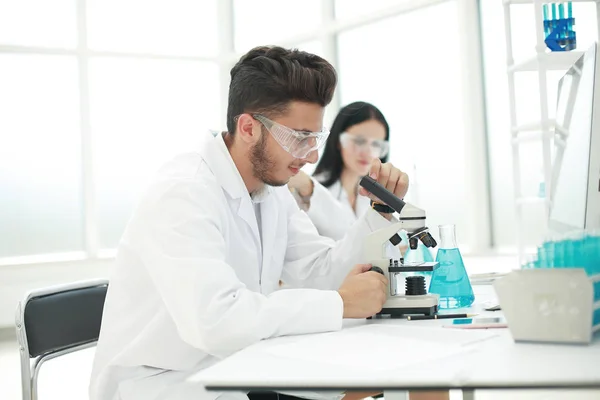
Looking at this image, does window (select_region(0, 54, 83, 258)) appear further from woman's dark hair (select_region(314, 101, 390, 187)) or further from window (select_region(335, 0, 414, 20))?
woman's dark hair (select_region(314, 101, 390, 187))

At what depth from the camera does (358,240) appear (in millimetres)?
1819

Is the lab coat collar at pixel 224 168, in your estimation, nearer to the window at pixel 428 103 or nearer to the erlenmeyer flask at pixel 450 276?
the erlenmeyer flask at pixel 450 276

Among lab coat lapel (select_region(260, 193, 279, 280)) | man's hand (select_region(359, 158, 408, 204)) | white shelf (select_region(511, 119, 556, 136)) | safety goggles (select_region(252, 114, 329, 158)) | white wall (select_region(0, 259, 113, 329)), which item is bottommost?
white wall (select_region(0, 259, 113, 329))

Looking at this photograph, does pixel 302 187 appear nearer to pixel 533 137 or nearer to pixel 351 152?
pixel 351 152

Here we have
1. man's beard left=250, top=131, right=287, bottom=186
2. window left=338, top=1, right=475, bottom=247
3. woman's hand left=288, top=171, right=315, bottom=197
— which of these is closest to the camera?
man's beard left=250, top=131, right=287, bottom=186

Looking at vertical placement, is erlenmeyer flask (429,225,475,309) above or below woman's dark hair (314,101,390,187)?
below

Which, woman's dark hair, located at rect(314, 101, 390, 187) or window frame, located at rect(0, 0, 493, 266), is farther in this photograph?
window frame, located at rect(0, 0, 493, 266)

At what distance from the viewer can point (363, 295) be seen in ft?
4.47

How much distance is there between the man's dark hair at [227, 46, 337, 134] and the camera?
1613 millimetres

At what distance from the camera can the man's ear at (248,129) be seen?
5.38ft

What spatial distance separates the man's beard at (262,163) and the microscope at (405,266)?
1.05ft

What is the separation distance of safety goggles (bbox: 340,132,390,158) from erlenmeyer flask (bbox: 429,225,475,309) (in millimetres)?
1862

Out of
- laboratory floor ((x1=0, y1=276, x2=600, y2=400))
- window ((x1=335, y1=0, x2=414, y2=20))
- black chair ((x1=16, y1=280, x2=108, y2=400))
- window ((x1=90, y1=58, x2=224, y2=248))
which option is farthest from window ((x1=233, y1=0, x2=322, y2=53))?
black chair ((x1=16, y1=280, x2=108, y2=400))

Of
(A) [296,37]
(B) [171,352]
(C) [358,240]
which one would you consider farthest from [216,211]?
(A) [296,37]
